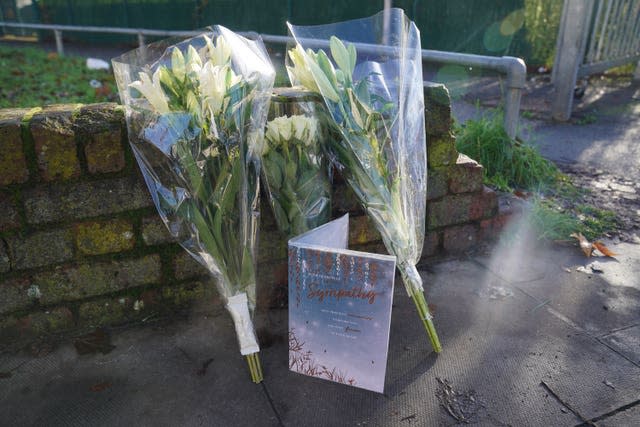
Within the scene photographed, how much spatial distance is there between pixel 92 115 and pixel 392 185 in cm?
116

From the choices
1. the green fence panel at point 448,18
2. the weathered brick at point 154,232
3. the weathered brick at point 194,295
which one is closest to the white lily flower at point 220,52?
the weathered brick at point 154,232

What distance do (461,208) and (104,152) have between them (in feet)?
5.62

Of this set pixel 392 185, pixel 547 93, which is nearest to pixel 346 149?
pixel 392 185

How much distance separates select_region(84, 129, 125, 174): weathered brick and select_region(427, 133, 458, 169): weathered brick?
137cm

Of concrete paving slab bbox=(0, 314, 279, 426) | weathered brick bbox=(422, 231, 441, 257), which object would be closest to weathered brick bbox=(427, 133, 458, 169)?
weathered brick bbox=(422, 231, 441, 257)

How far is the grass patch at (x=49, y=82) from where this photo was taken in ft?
18.7

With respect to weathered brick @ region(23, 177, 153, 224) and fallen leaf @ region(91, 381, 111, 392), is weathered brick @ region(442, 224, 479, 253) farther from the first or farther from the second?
fallen leaf @ region(91, 381, 111, 392)

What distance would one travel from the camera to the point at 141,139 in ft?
6.04

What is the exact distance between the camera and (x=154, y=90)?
1.68 m

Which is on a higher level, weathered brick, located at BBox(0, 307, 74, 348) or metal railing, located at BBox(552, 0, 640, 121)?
metal railing, located at BBox(552, 0, 640, 121)

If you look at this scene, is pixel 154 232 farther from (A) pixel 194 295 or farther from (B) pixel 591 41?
(B) pixel 591 41

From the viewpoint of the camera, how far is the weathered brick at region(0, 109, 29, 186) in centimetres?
182

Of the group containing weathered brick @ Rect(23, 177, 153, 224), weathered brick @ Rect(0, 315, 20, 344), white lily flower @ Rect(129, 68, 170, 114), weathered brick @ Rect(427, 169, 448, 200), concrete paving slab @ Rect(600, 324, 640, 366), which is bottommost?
concrete paving slab @ Rect(600, 324, 640, 366)

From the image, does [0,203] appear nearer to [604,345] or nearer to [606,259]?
[604,345]
